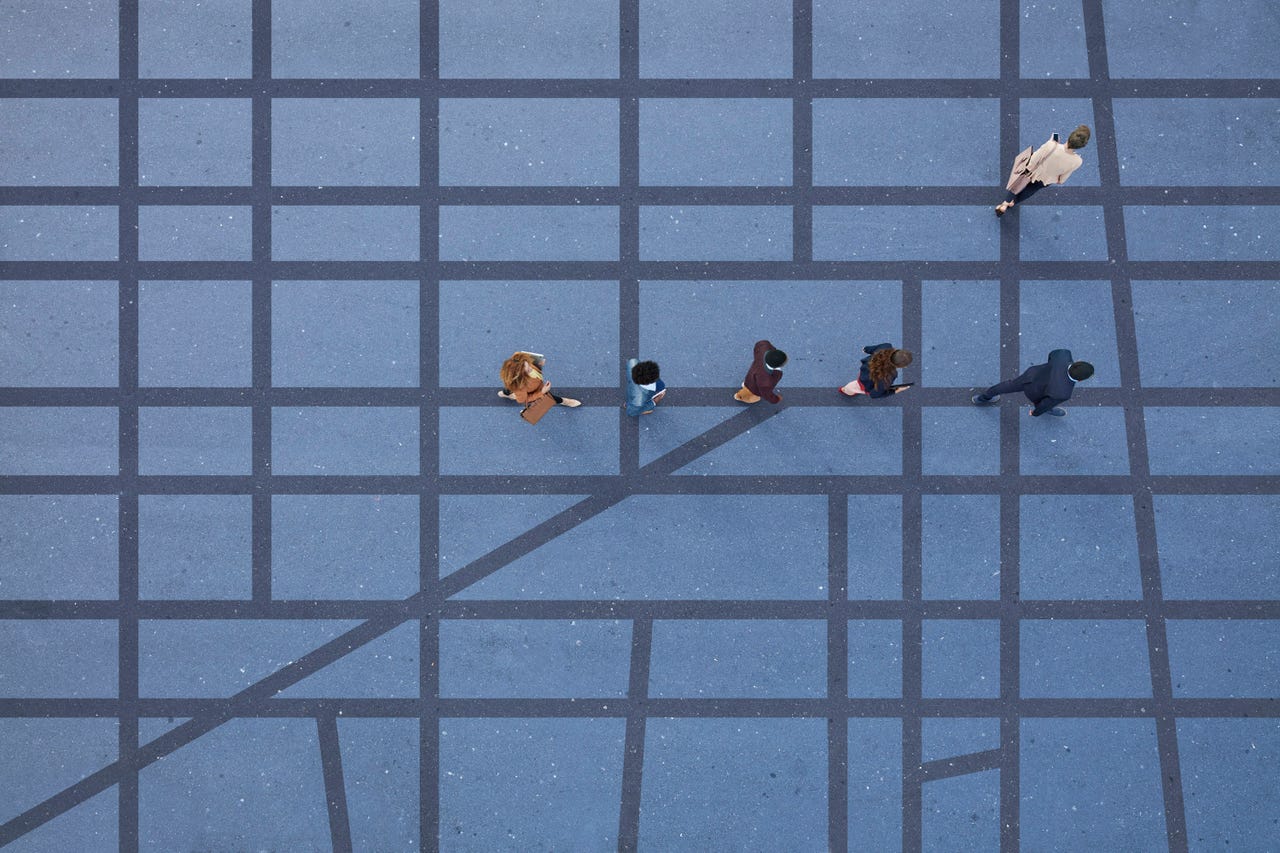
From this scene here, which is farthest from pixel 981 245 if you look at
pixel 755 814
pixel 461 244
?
pixel 755 814

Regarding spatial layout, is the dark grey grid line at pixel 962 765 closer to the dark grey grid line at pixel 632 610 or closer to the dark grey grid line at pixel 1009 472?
the dark grey grid line at pixel 1009 472

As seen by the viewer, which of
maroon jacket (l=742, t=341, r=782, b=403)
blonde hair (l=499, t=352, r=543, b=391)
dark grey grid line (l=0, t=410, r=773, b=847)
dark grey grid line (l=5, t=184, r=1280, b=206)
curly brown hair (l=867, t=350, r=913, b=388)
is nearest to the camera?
curly brown hair (l=867, t=350, r=913, b=388)

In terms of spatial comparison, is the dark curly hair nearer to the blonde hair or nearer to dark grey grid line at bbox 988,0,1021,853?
the blonde hair

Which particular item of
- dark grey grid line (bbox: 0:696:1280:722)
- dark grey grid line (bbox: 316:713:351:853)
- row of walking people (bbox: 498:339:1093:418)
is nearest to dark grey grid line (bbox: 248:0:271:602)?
dark grey grid line (bbox: 0:696:1280:722)

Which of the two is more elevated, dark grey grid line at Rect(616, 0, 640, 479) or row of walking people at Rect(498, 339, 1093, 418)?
dark grey grid line at Rect(616, 0, 640, 479)

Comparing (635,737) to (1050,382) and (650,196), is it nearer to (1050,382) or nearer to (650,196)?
(1050,382)

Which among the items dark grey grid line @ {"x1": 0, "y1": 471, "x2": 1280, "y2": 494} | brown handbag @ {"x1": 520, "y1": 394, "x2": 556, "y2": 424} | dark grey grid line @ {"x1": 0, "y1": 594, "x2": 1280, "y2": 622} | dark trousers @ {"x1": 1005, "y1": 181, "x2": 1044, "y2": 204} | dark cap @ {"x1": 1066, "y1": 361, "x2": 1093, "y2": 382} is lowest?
dark grey grid line @ {"x1": 0, "y1": 594, "x2": 1280, "y2": 622}
